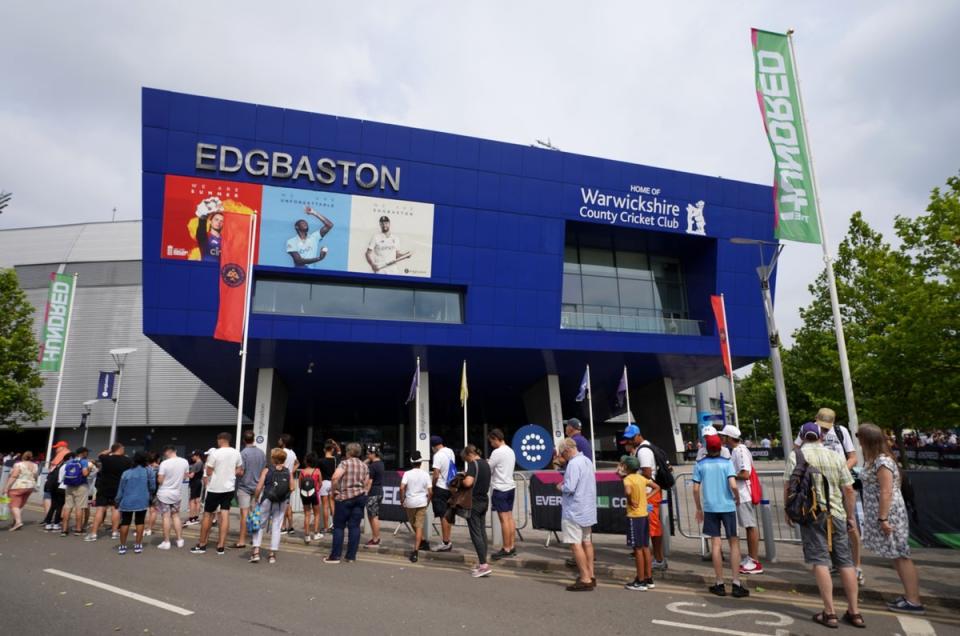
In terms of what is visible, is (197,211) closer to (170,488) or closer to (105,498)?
(105,498)

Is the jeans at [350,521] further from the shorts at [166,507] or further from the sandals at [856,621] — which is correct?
the sandals at [856,621]

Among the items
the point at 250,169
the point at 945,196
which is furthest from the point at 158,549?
the point at 945,196

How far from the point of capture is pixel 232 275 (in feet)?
47.6

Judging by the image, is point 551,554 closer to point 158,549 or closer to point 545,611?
point 545,611

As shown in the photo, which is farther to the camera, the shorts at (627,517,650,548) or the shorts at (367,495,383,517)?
the shorts at (367,495,383,517)

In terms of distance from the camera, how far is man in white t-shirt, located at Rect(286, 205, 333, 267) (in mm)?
20625

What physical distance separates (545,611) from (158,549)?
756 cm

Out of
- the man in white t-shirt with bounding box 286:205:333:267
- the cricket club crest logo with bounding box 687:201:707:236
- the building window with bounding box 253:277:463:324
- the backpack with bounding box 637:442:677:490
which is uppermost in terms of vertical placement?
the cricket club crest logo with bounding box 687:201:707:236

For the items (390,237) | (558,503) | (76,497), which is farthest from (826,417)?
(390,237)

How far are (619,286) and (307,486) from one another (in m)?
19.6

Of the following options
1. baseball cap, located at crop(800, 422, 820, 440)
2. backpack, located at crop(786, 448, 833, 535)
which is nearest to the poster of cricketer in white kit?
baseball cap, located at crop(800, 422, 820, 440)

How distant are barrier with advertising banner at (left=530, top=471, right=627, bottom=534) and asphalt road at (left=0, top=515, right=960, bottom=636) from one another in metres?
1.68

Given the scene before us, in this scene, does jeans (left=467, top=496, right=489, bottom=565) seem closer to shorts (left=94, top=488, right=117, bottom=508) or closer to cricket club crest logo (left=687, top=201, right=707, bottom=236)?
shorts (left=94, top=488, right=117, bottom=508)

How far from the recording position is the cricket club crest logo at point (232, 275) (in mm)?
14320
